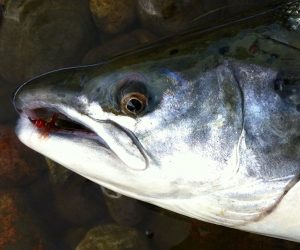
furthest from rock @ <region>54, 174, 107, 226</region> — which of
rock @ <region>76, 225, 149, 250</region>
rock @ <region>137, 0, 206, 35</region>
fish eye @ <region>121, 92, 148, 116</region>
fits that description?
fish eye @ <region>121, 92, 148, 116</region>

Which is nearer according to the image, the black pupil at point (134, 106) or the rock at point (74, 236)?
the black pupil at point (134, 106)

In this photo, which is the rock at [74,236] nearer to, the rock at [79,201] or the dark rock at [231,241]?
the rock at [79,201]

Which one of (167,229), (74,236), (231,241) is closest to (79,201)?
(74,236)

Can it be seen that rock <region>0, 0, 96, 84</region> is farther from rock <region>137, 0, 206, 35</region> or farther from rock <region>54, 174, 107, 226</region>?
rock <region>54, 174, 107, 226</region>

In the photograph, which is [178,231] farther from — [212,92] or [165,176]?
[212,92]

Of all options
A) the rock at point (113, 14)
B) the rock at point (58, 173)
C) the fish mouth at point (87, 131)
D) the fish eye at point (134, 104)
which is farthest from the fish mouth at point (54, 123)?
the rock at point (113, 14)

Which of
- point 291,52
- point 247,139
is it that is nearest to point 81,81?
point 247,139
